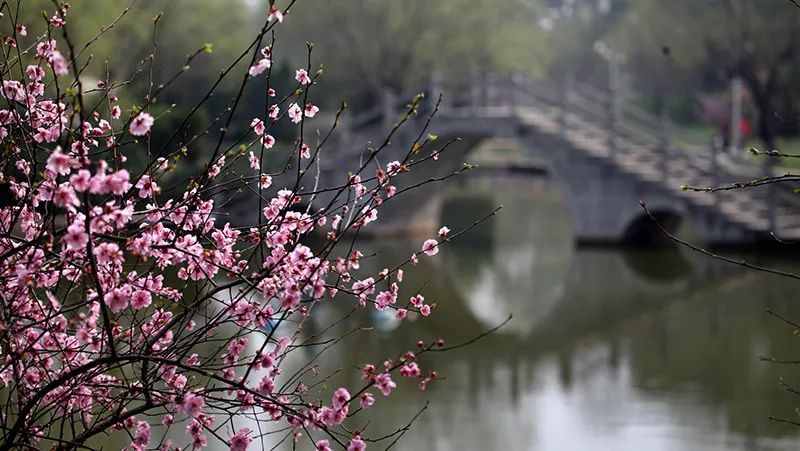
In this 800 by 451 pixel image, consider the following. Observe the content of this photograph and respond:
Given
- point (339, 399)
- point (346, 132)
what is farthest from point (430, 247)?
point (346, 132)

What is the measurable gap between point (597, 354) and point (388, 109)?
12.7 m

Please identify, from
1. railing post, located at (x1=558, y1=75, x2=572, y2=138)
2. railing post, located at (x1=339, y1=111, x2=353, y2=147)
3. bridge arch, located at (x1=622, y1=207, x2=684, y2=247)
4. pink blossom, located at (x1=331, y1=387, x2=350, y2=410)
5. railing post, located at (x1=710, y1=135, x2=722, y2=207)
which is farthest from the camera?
railing post, located at (x1=339, y1=111, x2=353, y2=147)

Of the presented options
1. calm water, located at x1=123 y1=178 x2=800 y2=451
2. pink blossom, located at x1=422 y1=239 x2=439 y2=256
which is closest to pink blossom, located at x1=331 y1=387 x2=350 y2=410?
calm water, located at x1=123 y1=178 x2=800 y2=451

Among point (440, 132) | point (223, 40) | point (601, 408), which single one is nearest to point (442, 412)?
point (601, 408)

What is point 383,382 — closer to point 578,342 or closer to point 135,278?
point 135,278

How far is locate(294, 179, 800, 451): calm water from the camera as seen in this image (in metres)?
12.5

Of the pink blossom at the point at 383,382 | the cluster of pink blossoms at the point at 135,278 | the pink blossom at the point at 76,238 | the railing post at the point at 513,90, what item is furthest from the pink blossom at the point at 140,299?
the railing post at the point at 513,90

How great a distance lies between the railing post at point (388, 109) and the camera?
28648mm

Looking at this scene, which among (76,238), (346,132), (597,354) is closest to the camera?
(76,238)

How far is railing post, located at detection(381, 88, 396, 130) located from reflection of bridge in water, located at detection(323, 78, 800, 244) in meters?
0.03

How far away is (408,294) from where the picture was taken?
21062 millimetres

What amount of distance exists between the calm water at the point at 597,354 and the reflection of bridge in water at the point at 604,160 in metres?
0.83

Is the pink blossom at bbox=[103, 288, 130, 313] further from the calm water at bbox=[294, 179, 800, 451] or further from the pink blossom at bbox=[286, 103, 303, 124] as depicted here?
the calm water at bbox=[294, 179, 800, 451]

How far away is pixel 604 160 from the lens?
27.0 metres
